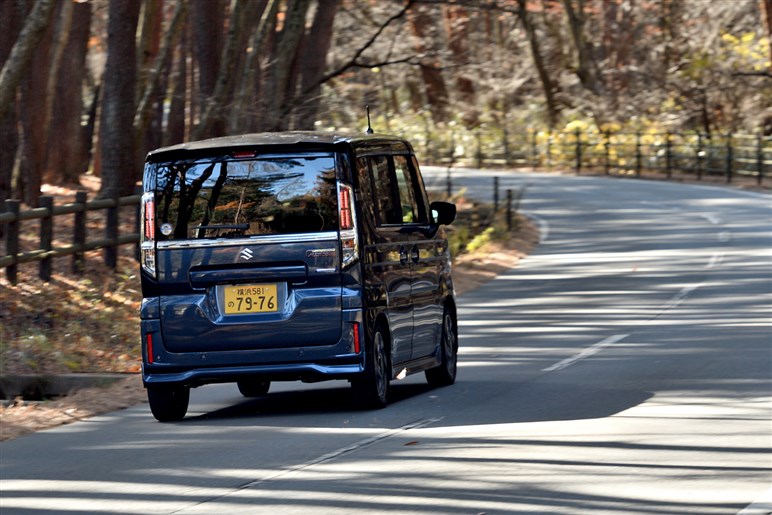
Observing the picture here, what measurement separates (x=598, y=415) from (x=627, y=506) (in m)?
3.25

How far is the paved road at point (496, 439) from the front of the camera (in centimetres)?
806

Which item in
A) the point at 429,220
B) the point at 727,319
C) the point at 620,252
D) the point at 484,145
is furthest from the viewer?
the point at 484,145

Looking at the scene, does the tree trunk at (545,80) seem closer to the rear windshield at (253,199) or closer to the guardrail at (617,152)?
the guardrail at (617,152)

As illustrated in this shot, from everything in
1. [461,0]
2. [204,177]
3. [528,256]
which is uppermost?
[461,0]

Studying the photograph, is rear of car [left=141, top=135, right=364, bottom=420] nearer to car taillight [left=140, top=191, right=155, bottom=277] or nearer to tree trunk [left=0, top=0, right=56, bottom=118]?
car taillight [left=140, top=191, right=155, bottom=277]

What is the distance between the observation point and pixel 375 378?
36.6ft

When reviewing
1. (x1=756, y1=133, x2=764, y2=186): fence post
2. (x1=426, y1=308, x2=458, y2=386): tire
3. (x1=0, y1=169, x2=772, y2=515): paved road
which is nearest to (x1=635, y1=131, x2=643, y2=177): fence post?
(x1=756, y1=133, x2=764, y2=186): fence post

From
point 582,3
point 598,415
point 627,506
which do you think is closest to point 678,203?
point 582,3

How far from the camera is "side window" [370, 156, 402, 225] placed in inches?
456

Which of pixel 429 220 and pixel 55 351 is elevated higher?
pixel 429 220

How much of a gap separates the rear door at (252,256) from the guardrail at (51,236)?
9.07 m

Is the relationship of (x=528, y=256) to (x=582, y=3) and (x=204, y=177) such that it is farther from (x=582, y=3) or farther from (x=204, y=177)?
(x=582, y=3)

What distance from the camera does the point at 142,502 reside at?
813cm

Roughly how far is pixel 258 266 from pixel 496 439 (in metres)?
2.16
